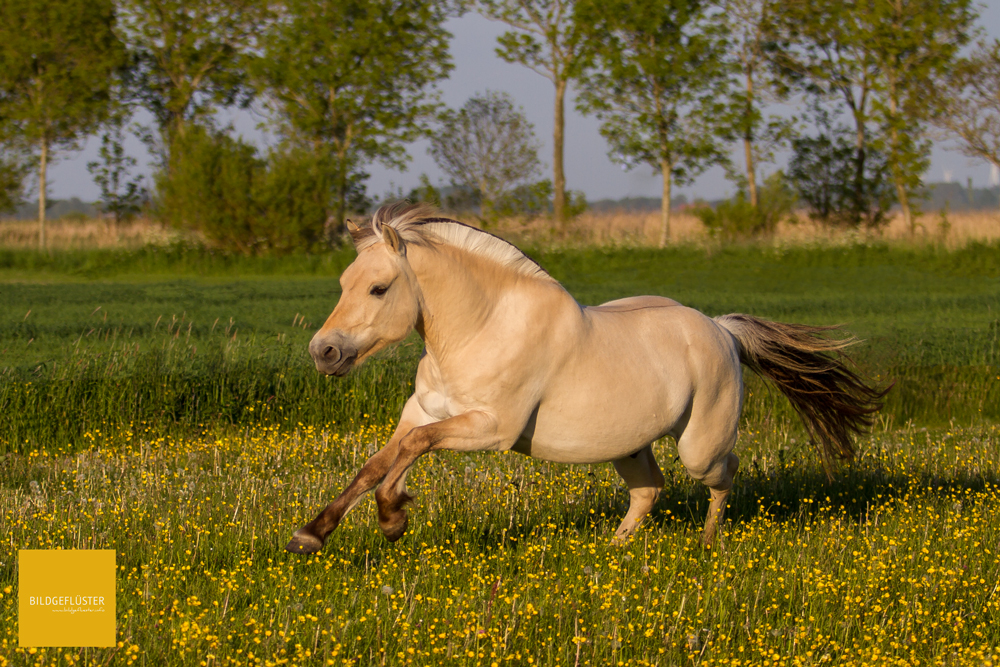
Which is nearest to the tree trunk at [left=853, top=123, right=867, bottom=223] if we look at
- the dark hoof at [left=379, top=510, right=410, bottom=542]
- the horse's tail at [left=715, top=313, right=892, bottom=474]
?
the horse's tail at [left=715, top=313, right=892, bottom=474]

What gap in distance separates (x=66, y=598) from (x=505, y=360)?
2084 millimetres

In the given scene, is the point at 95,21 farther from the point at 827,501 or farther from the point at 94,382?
the point at 827,501

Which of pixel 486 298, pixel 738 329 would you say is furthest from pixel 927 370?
pixel 486 298

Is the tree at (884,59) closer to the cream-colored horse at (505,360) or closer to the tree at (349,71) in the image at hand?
the tree at (349,71)

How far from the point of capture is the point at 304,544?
4.11m

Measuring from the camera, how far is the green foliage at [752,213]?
108 ft

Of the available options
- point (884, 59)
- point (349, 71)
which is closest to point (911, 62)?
point (884, 59)

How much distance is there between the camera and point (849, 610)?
14.7 feet

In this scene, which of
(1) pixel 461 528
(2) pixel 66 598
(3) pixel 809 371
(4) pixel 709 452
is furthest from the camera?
(3) pixel 809 371

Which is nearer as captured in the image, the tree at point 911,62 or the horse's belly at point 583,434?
the horse's belly at point 583,434

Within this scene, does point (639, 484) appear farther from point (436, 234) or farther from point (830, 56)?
point (830, 56)

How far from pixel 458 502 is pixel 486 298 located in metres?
1.95

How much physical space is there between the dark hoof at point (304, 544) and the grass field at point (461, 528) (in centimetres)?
27

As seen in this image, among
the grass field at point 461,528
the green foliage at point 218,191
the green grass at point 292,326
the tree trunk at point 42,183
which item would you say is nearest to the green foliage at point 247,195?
the green foliage at point 218,191
